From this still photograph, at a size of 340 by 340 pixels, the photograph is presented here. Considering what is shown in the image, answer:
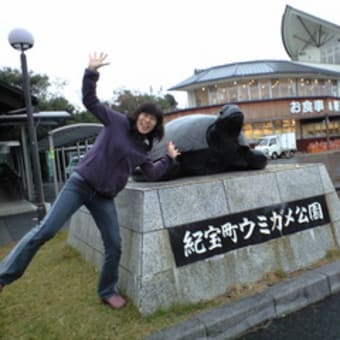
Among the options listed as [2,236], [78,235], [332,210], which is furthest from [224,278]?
[2,236]

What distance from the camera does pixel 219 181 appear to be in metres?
3.23

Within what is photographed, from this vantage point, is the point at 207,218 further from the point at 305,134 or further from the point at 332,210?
the point at 305,134

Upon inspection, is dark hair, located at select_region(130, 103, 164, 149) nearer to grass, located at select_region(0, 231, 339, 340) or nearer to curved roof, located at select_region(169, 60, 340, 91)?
grass, located at select_region(0, 231, 339, 340)

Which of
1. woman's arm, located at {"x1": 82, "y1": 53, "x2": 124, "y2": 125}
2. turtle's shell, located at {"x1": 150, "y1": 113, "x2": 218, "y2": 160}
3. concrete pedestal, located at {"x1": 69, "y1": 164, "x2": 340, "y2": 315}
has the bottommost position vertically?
concrete pedestal, located at {"x1": 69, "y1": 164, "x2": 340, "y2": 315}

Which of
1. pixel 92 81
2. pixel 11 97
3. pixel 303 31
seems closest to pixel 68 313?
pixel 92 81

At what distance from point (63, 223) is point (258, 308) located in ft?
6.00

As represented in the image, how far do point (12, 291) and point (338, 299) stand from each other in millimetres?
3371

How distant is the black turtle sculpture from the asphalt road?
1.73 m

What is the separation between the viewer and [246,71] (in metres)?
27.3

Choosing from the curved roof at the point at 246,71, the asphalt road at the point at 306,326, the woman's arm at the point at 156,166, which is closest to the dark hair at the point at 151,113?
the woman's arm at the point at 156,166

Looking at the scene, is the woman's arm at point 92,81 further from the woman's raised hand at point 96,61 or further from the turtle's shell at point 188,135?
the turtle's shell at point 188,135

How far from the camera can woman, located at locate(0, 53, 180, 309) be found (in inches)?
92.5

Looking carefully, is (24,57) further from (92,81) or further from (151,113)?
Result: (151,113)

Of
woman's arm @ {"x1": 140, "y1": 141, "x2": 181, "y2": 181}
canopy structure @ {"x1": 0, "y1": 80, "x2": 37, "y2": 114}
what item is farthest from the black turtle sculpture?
canopy structure @ {"x1": 0, "y1": 80, "x2": 37, "y2": 114}
